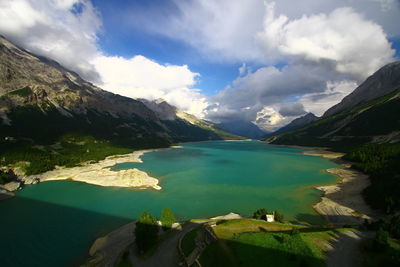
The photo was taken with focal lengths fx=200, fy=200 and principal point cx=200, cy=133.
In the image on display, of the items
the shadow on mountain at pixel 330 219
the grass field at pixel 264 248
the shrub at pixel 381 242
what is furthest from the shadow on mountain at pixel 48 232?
the shadow on mountain at pixel 330 219

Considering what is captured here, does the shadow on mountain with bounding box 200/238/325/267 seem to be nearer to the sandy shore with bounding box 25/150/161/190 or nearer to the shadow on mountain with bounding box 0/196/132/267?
the shadow on mountain with bounding box 0/196/132/267

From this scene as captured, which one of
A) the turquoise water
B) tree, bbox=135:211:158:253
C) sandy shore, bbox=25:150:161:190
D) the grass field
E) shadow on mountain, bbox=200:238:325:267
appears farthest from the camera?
sandy shore, bbox=25:150:161:190

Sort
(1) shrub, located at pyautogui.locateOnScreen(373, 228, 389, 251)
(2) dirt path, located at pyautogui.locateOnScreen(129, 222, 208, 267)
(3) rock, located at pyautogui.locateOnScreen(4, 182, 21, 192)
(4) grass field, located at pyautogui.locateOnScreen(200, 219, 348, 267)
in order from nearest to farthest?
(4) grass field, located at pyautogui.locateOnScreen(200, 219, 348, 267), (1) shrub, located at pyautogui.locateOnScreen(373, 228, 389, 251), (2) dirt path, located at pyautogui.locateOnScreen(129, 222, 208, 267), (3) rock, located at pyautogui.locateOnScreen(4, 182, 21, 192)

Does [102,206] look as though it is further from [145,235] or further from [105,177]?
[145,235]

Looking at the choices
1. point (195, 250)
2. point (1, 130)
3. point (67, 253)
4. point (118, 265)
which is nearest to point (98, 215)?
point (67, 253)

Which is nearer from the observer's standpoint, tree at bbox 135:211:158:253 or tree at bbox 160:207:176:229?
tree at bbox 135:211:158:253

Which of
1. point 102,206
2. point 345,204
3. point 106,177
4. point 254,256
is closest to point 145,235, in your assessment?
point 254,256

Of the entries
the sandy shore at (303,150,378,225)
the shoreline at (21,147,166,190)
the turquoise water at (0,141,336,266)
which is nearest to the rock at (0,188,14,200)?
the turquoise water at (0,141,336,266)
